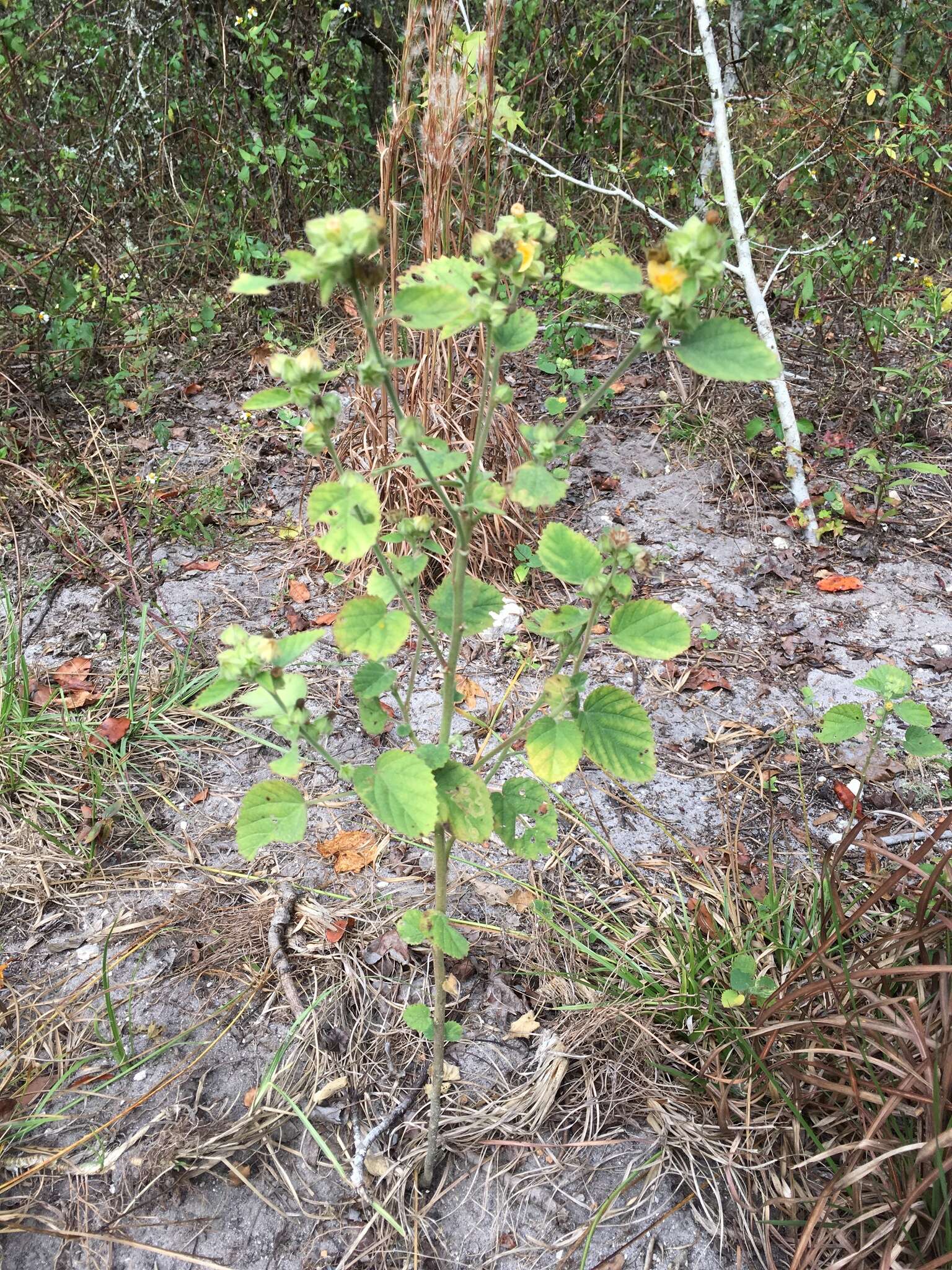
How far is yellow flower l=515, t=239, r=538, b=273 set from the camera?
72 cm

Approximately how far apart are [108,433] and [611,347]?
2.14 meters

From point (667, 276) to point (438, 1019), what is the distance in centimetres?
98

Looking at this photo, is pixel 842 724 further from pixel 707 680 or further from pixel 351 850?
pixel 351 850

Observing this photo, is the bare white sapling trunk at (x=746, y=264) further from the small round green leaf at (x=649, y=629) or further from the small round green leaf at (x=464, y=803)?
the small round green leaf at (x=464, y=803)

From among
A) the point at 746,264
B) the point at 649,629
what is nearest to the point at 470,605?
the point at 649,629

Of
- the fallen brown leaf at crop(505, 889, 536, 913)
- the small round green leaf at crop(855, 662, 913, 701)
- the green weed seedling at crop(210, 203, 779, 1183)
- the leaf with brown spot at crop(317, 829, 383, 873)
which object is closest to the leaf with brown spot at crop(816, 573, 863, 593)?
the small round green leaf at crop(855, 662, 913, 701)

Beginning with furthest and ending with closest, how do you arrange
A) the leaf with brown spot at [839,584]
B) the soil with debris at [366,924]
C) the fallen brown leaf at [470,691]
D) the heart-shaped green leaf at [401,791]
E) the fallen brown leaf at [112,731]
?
the leaf with brown spot at [839,584] → the fallen brown leaf at [470,691] → the fallen brown leaf at [112,731] → the soil with debris at [366,924] → the heart-shaped green leaf at [401,791]

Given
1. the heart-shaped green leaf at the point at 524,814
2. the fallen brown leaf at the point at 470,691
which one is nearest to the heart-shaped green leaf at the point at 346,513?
the heart-shaped green leaf at the point at 524,814

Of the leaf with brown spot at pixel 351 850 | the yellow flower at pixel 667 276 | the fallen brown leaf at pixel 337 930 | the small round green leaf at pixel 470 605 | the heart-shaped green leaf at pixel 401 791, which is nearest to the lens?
the yellow flower at pixel 667 276

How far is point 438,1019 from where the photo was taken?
1.10m

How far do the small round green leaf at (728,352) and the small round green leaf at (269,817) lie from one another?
60 centimetres

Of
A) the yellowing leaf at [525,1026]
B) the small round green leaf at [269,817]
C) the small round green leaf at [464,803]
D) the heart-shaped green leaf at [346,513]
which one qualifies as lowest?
the yellowing leaf at [525,1026]

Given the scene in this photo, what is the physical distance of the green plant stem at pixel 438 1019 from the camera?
3.34 feet

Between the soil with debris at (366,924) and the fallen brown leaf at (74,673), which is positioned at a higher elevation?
the fallen brown leaf at (74,673)
